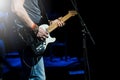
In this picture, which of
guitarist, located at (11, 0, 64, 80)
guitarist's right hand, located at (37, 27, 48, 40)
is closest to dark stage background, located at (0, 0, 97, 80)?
guitarist, located at (11, 0, 64, 80)

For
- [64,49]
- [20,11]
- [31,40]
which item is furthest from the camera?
[64,49]

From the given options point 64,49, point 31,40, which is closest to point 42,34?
point 31,40

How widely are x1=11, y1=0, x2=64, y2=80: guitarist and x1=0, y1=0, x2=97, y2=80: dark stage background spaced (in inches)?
52.0

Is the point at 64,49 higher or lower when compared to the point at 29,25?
lower

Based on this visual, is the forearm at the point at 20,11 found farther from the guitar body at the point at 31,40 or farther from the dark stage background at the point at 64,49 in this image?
the dark stage background at the point at 64,49

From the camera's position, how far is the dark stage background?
434cm

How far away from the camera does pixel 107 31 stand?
454cm

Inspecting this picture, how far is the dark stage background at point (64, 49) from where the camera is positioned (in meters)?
4.34

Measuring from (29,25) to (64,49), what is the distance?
240cm

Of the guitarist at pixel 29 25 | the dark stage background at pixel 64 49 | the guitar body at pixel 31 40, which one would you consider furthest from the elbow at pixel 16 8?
the dark stage background at pixel 64 49

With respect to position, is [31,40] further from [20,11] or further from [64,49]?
[64,49]

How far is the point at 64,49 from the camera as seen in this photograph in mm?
4887

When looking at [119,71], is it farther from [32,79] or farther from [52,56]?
[32,79]

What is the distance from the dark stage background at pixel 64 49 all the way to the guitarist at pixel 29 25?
132cm
